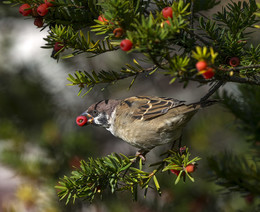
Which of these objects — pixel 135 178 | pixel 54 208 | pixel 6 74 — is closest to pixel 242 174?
pixel 135 178

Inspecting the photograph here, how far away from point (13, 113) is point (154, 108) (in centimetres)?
98

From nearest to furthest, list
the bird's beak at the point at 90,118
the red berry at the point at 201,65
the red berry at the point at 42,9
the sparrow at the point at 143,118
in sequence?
the red berry at the point at 201,65 → the red berry at the point at 42,9 → the sparrow at the point at 143,118 → the bird's beak at the point at 90,118

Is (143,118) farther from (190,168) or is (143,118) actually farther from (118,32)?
(118,32)

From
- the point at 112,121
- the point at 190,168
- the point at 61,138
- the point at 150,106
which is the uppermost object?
the point at 190,168

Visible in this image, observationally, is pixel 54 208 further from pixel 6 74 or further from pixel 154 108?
pixel 6 74

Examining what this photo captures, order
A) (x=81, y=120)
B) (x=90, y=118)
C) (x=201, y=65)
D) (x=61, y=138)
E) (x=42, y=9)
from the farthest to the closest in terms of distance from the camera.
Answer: (x=61, y=138) → (x=90, y=118) → (x=81, y=120) → (x=42, y=9) → (x=201, y=65)

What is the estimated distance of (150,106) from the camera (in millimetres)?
1724

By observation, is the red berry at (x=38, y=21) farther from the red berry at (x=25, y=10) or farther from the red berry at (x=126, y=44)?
the red berry at (x=126, y=44)

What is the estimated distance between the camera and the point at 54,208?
1721mm

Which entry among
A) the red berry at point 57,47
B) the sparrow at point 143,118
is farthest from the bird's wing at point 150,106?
the red berry at point 57,47

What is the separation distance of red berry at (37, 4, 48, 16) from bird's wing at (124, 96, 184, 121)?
2.57ft

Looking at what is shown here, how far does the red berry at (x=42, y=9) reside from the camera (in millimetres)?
1048

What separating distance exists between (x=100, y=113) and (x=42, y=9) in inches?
33.1

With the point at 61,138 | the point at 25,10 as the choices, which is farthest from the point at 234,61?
the point at 61,138
